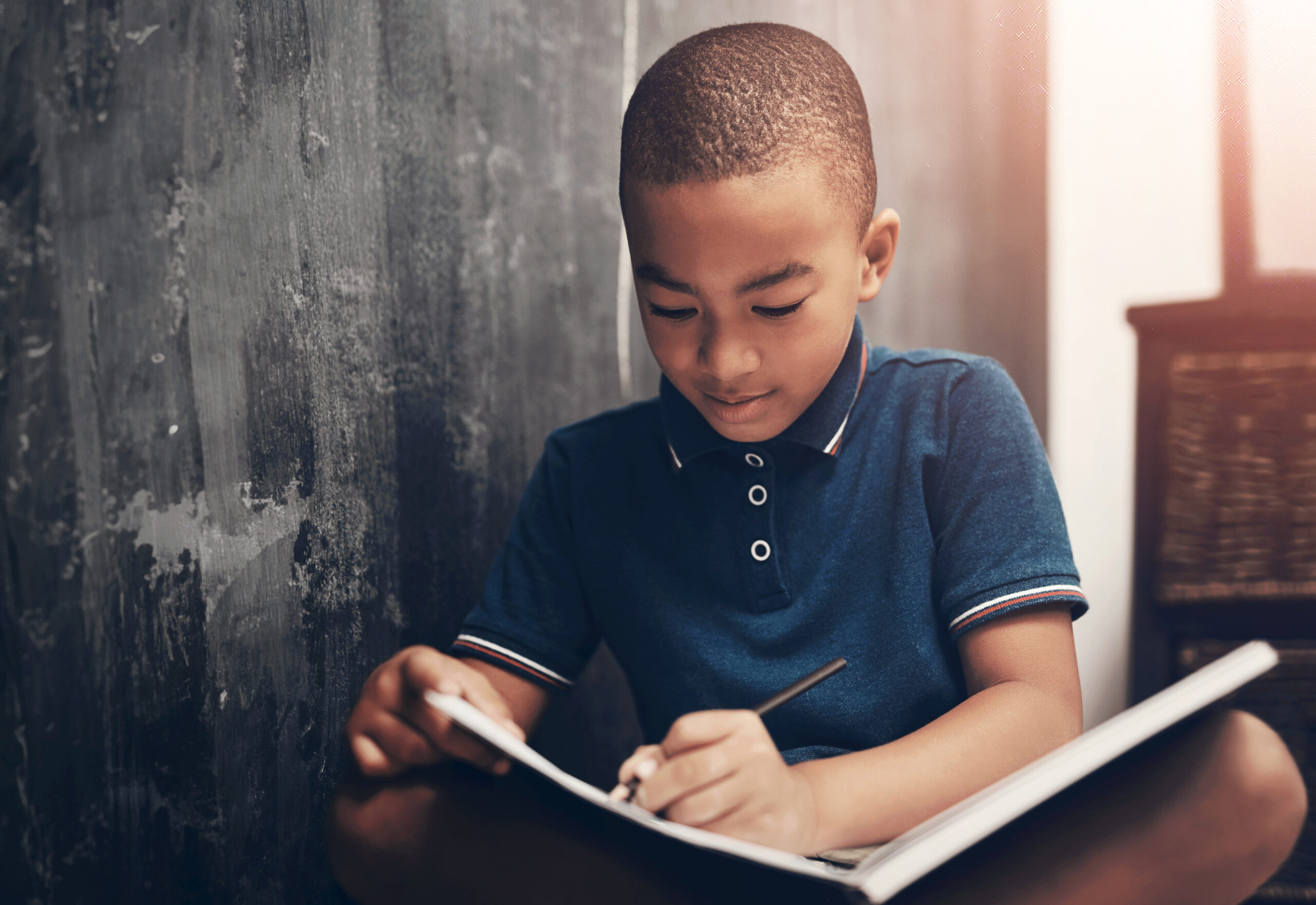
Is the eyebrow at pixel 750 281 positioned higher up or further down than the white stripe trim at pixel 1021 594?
higher up

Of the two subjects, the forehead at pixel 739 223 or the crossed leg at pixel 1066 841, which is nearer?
the crossed leg at pixel 1066 841

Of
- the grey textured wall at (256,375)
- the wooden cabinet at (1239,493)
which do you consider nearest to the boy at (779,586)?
the grey textured wall at (256,375)

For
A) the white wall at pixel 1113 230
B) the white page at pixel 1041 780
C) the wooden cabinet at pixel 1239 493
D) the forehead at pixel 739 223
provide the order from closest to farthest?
1. the white page at pixel 1041 780
2. the forehead at pixel 739 223
3. the wooden cabinet at pixel 1239 493
4. the white wall at pixel 1113 230

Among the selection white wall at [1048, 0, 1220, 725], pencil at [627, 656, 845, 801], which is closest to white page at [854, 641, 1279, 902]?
pencil at [627, 656, 845, 801]

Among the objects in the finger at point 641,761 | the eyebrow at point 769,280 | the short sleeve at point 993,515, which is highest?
the eyebrow at point 769,280

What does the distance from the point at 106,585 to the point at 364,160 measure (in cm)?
40

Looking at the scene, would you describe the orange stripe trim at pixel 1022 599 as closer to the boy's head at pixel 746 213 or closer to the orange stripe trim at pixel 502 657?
the boy's head at pixel 746 213

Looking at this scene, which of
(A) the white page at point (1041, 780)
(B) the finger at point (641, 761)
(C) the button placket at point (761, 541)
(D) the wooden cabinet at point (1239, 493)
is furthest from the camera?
(D) the wooden cabinet at point (1239, 493)

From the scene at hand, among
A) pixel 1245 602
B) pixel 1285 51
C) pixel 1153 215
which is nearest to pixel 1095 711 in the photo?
pixel 1245 602

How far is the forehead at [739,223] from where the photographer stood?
62 centimetres

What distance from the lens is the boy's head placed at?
2.05ft

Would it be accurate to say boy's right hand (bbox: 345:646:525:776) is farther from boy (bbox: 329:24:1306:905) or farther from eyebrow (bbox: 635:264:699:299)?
eyebrow (bbox: 635:264:699:299)

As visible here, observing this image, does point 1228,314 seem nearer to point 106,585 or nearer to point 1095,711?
point 1095,711

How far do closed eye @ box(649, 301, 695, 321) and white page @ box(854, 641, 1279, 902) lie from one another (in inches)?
14.5
